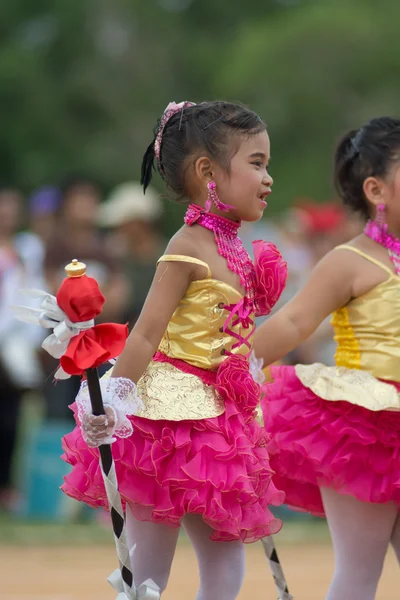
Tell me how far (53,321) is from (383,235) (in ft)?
4.82

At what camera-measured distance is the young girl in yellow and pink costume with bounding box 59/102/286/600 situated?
3.53 metres

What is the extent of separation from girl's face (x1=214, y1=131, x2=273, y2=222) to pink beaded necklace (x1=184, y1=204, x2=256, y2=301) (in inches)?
2.4

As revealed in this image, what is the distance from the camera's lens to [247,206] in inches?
148

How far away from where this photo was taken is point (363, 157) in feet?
14.3

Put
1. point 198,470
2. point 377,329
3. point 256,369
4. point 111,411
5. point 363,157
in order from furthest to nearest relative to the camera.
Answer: point 363,157, point 377,329, point 256,369, point 198,470, point 111,411

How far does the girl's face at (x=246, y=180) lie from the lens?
12.3ft

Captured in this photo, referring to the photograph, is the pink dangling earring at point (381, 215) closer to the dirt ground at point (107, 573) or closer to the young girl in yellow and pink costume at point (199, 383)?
the young girl in yellow and pink costume at point (199, 383)

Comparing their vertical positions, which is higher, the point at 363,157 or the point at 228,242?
the point at 363,157

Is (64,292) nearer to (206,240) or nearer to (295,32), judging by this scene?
(206,240)

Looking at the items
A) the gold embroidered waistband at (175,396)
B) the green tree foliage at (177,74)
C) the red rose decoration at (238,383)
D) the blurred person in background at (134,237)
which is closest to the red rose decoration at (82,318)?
the gold embroidered waistband at (175,396)

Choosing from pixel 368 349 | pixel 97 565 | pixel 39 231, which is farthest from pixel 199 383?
pixel 39 231

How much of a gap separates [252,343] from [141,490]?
2.35 feet

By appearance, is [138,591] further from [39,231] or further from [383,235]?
[39,231]

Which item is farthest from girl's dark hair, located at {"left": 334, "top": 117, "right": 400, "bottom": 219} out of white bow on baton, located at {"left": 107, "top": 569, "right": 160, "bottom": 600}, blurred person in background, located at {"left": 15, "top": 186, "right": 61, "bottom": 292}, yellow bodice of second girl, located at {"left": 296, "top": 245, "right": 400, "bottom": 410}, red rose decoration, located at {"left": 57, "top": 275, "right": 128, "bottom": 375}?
blurred person in background, located at {"left": 15, "top": 186, "right": 61, "bottom": 292}
